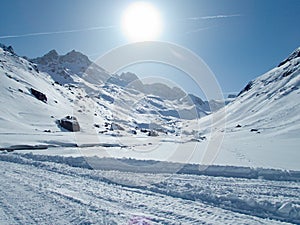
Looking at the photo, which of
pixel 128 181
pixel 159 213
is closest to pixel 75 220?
pixel 159 213

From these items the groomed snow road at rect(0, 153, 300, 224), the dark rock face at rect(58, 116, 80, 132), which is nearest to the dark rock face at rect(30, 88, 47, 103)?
the dark rock face at rect(58, 116, 80, 132)

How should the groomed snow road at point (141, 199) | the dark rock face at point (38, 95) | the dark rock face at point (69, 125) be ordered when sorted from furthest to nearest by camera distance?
the dark rock face at point (38, 95)
the dark rock face at point (69, 125)
the groomed snow road at point (141, 199)

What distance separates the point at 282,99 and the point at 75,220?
10527cm

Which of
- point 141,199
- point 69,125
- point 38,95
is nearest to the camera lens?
point 141,199

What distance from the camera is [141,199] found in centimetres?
941

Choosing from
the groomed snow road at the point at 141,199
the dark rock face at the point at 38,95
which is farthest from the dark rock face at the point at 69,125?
the groomed snow road at the point at 141,199

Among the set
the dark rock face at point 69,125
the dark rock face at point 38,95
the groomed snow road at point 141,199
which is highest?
the dark rock face at point 38,95

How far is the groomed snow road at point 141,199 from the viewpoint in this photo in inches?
300

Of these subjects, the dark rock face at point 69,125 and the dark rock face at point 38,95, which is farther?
the dark rock face at point 38,95

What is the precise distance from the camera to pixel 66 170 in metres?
14.3

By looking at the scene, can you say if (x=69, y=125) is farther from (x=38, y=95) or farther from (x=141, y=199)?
(x=141, y=199)

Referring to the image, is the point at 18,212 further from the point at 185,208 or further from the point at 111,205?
the point at 185,208

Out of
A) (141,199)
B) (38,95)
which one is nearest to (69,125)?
(38,95)

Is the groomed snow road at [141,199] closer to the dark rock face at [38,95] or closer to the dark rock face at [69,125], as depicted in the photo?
the dark rock face at [69,125]
